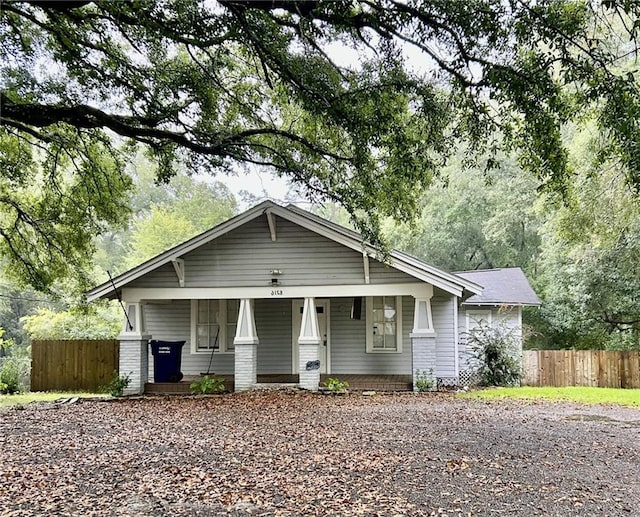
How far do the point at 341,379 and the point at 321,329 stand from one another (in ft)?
5.18

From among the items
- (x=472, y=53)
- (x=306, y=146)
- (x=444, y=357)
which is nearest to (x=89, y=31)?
(x=306, y=146)

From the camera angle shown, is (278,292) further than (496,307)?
No

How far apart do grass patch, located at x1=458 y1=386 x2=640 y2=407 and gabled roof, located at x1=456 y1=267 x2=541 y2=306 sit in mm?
3475

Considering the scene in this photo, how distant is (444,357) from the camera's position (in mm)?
15664

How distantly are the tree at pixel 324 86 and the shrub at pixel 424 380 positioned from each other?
13.7 ft

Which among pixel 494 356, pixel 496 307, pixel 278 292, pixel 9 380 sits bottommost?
pixel 9 380

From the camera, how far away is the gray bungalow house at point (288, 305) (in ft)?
46.8

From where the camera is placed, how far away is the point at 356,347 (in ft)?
52.1

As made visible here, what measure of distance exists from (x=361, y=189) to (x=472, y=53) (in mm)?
3938

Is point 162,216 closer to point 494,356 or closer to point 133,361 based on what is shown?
point 133,361

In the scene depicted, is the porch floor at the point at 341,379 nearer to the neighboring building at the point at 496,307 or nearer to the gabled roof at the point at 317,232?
the gabled roof at the point at 317,232

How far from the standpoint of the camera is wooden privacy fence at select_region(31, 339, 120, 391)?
57.0ft

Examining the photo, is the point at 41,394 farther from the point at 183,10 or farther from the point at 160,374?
the point at 183,10

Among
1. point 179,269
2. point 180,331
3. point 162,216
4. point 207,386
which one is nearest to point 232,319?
point 180,331
